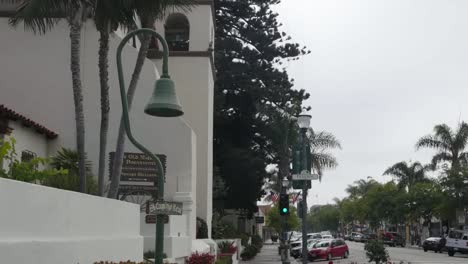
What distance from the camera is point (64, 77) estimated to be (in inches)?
802

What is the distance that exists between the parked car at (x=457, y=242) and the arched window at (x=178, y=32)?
1060 inches

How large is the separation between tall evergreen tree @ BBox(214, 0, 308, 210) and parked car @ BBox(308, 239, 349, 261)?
4.98 meters

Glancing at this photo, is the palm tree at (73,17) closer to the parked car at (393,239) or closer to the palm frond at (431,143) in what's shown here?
the palm frond at (431,143)

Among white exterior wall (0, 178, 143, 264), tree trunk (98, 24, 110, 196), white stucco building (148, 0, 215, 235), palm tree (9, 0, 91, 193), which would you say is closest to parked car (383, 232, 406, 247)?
white stucco building (148, 0, 215, 235)

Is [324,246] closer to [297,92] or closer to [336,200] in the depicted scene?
[297,92]

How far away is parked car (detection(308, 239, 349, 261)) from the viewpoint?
39.5 meters

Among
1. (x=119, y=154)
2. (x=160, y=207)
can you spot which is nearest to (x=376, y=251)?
(x=119, y=154)

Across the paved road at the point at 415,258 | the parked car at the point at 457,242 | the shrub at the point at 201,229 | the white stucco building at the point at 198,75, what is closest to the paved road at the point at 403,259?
the paved road at the point at 415,258

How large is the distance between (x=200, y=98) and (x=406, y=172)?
161 feet

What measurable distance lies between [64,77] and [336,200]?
477 feet

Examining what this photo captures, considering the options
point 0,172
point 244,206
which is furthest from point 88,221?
point 244,206

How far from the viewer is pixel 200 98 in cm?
2711

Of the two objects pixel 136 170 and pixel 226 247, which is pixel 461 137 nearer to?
Answer: pixel 226 247

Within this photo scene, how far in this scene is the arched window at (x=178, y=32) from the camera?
96.3ft
